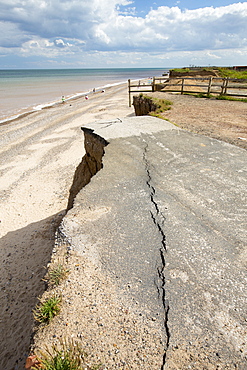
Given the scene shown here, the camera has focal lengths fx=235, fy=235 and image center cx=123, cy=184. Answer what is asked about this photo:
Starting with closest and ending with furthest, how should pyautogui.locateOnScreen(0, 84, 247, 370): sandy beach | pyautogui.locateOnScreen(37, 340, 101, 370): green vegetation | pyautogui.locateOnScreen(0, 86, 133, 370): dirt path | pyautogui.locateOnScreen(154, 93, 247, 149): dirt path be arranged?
pyautogui.locateOnScreen(37, 340, 101, 370): green vegetation, pyautogui.locateOnScreen(0, 84, 247, 370): sandy beach, pyautogui.locateOnScreen(0, 86, 133, 370): dirt path, pyautogui.locateOnScreen(154, 93, 247, 149): dirt path

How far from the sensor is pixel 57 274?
2545mm

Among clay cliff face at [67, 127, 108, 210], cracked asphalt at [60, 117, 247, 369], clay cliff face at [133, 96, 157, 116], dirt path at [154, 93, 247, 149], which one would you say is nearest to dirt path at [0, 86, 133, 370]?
clay cliff face at [67, 127, 108, 210]

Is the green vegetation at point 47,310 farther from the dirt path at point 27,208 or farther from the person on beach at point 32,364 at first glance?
the dirt path at point 27,208

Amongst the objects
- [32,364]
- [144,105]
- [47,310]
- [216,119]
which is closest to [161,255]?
[47,310]

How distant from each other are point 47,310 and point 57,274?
409 millimetres

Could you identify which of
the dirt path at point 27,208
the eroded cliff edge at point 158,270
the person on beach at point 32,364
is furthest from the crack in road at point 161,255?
the dirt path at point 27,208

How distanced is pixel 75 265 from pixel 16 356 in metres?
2.48

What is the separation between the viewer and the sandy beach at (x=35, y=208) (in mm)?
3567

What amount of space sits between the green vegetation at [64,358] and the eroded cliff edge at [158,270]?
4.0 inches

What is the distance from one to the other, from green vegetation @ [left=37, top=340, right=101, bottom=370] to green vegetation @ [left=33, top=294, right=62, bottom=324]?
29cm

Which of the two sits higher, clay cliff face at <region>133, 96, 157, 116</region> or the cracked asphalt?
the cracked asphalt

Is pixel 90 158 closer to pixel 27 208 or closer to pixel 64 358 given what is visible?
pixel 27 208

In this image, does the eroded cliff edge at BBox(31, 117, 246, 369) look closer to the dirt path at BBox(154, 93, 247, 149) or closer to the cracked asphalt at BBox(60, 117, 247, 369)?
the cracked asphalt at BBox(60, 117, 247, 369)

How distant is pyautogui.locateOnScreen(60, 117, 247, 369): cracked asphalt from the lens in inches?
79.7
